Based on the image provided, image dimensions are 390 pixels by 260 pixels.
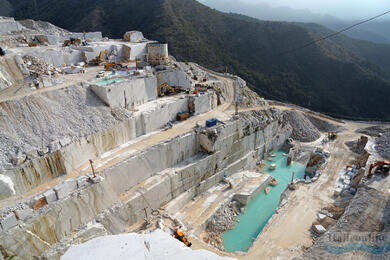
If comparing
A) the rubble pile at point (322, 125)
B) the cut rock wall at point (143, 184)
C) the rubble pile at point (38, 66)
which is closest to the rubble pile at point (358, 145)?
the rubble pile at point (322, 125)

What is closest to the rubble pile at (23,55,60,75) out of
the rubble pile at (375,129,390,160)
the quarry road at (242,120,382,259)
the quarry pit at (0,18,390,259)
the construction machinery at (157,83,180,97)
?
the quarry pit at (0,18,390,259)

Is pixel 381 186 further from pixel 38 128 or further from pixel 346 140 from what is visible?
pixel 38 128

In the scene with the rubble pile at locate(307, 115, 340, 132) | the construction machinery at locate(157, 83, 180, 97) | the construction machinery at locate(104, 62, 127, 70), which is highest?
the construction machinery at locate(104, 62, 127, 70)

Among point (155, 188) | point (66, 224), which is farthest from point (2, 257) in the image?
point (155, 188)

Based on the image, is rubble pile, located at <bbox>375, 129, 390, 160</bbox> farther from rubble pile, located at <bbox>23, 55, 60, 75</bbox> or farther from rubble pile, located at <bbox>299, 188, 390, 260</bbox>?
rubble pile, located at <bbox>23, 55, 60, 75</bbox>

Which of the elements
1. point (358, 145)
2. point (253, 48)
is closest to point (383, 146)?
point (358, 145)

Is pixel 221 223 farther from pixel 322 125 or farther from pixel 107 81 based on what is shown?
pixel 322 125

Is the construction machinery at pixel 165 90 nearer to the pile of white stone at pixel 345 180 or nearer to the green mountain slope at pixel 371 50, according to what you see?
the pile of white stone at pixel 345 180
